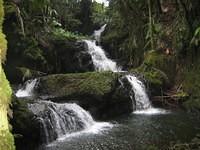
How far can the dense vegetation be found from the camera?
4.84 m

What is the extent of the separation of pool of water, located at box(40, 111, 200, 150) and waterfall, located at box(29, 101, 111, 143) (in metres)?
0.46

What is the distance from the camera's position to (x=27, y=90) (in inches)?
618

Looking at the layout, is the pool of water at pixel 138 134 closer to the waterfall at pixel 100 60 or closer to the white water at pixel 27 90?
the white water at pixel 27 90

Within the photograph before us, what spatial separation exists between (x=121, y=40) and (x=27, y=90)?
8.74m

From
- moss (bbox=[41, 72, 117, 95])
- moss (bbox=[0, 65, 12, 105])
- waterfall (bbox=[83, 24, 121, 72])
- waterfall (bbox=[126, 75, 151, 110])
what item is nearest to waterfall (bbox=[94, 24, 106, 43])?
waterfall (bbox=[83, 24, 121, 72])

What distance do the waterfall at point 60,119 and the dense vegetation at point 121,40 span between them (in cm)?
227

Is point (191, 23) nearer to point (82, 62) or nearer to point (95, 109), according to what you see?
point (95, 109)

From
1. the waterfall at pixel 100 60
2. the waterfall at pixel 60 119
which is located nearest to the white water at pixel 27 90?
the waterfall at pixel 60 119

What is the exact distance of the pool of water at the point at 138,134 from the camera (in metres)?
9.66

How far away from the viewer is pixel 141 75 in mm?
16281

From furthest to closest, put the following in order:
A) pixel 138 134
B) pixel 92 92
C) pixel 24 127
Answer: pixel 92 92, pixel 138 134, pixel 24 127

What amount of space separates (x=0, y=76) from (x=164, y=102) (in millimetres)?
14513

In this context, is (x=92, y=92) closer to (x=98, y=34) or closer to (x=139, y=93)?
(x=139, y=93)

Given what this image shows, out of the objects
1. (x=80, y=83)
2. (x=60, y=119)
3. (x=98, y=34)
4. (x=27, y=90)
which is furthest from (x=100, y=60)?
(x=60, y=119)
